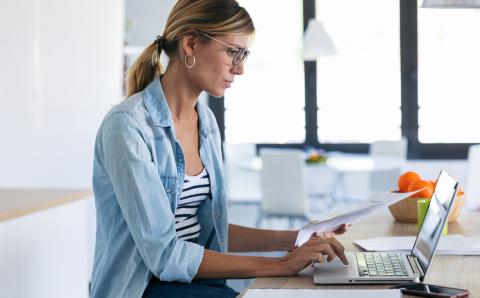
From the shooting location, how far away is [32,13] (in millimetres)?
4762

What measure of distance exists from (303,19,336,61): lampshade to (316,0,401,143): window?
3.10 ft

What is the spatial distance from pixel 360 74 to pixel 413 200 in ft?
16.9

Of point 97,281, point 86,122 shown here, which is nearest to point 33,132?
point 86,122

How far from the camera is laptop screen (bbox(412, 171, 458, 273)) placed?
1.66 meters

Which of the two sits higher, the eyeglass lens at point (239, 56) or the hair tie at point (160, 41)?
the hair tie at point (160, 41)

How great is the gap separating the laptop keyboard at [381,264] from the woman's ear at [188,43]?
0.66m

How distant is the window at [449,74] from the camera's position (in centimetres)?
712

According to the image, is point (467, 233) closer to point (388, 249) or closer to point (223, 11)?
point (388, 249)

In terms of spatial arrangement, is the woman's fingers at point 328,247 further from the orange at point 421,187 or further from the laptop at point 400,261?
the orange at point 421,187

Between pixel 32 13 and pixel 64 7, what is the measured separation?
372mm

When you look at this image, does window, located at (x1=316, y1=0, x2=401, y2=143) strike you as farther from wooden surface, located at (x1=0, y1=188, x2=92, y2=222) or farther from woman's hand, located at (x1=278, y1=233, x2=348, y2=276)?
woman's hand, located at (x1=278, y1=233, x2=348, y2=276)

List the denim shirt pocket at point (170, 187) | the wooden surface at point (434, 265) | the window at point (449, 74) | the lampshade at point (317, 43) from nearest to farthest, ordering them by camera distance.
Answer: the wooden surface at point (434, 265)
the denim shirt pocket at point (170, 187)
the lampshade at point (317, 43)
the window at point (449, 74)

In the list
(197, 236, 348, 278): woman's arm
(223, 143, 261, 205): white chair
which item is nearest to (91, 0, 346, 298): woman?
(197, 236, 348, 278): woman's arm

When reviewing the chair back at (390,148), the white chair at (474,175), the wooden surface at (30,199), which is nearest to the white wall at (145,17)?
the chair back at (390,148)
